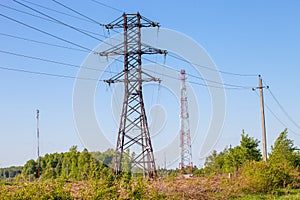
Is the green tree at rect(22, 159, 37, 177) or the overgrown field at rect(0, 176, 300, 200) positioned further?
the green tree at rect(22, 159, 37, 177)

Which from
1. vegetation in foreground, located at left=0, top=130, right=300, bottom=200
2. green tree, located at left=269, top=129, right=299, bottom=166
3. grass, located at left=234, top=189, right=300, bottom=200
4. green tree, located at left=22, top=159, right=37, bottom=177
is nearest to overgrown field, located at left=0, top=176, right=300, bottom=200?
vegetation in foreground, located at left=0, top=130, right=300, bottom=200

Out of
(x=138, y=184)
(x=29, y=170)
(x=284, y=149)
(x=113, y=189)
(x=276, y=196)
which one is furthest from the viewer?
(x=284, y=149)

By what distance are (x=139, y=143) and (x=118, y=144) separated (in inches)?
47.1

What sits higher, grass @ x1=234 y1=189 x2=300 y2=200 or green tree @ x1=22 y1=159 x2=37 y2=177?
green tree @ x1=22 y1=159 x2=37 y2=177

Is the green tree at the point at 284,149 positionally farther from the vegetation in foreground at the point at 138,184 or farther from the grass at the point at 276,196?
the grass at the point at 276,196

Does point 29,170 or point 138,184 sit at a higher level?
point 29,170

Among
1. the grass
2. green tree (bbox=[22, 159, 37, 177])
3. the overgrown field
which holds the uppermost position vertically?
green tree (bbox=[22, 159, 37, 177])

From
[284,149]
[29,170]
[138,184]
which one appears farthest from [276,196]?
[284,149]

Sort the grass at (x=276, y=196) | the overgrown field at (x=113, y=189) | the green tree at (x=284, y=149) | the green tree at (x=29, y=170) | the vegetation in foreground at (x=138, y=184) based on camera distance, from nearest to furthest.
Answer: the overgrown field at (x=113, y=189) → the vegetation in foreground at (x=138, y=184) → the green tree at (x=29, y=170) → the grass at (x=276, y=196) → the green tree at (x=284, y=149)

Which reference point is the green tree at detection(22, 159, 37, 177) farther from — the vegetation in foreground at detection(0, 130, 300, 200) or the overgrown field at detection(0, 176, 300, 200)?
the overgrown field at detection(0, 176, 300, 200)

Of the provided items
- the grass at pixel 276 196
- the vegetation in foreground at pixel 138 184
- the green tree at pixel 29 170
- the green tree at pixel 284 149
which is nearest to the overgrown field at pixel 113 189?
the vegetation in foreground at pixel 138 184

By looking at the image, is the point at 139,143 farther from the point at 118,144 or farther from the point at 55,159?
the point at 55,159

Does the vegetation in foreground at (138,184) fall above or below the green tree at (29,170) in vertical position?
below

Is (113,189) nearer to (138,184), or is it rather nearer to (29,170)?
(138,184)
